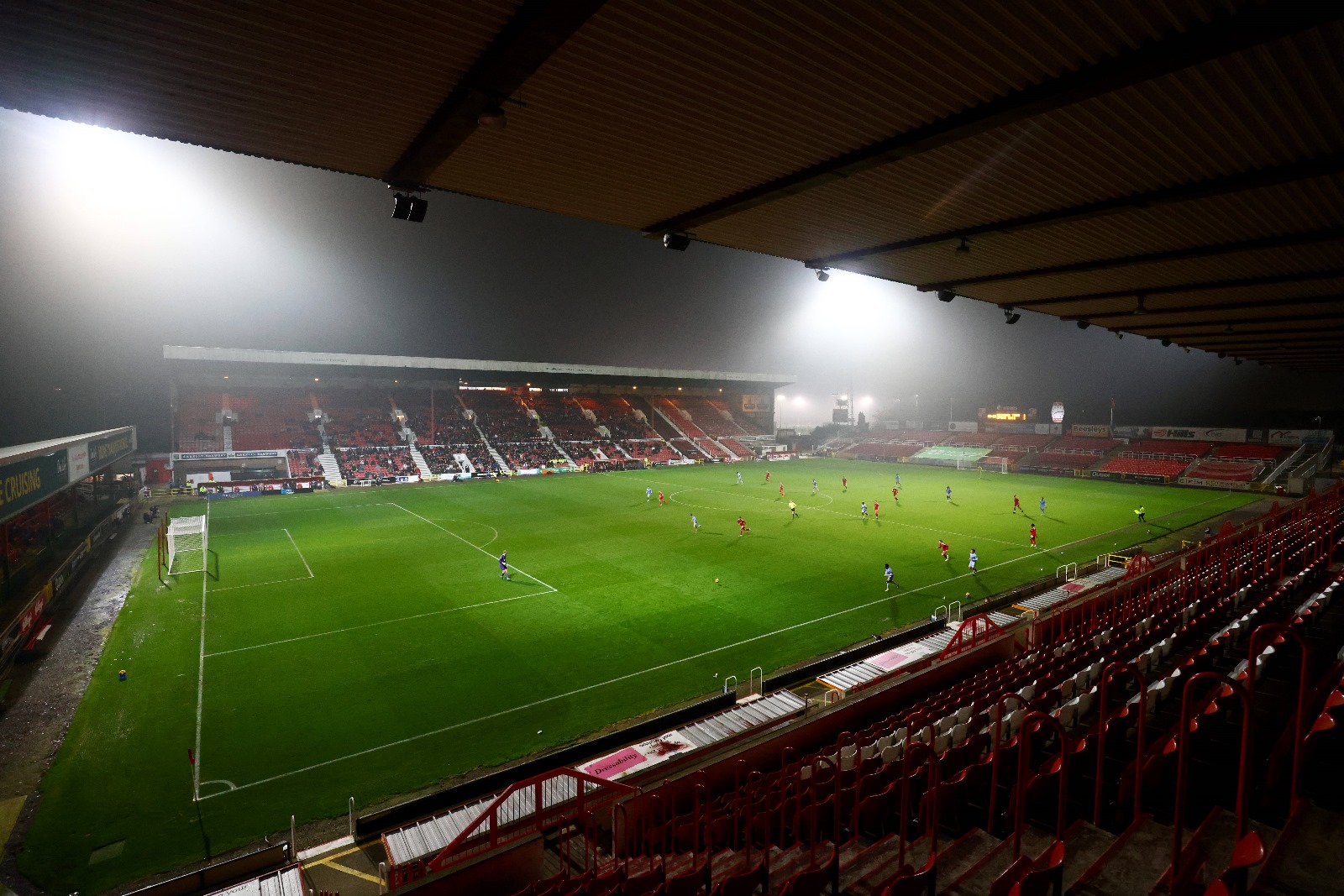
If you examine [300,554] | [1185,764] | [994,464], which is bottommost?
[300,554]

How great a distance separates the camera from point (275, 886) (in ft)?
24.8

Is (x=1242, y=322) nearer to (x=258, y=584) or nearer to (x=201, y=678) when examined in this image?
(x=201, y=678)

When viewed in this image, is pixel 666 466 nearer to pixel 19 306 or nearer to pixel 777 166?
pixel 19 306

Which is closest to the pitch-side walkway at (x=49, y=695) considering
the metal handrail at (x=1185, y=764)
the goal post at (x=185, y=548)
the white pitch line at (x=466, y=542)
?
the goal post at (x=185, y=548)

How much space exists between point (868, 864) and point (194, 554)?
95.7 feet

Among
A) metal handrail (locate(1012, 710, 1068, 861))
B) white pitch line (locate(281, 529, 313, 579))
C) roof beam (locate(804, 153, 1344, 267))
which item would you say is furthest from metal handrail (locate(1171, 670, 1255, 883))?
white pitch line (locate(281, 529, 313, 579))

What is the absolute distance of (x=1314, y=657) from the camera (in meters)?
7.50

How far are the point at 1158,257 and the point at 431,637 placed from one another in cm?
1897

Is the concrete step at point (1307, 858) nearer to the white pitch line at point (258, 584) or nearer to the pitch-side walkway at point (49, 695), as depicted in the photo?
the pitch-side walkway at point (49, 695)

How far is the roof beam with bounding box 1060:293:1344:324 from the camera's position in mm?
15836

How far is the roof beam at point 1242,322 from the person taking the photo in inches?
707

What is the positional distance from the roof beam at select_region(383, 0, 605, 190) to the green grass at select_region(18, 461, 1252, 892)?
9653mm

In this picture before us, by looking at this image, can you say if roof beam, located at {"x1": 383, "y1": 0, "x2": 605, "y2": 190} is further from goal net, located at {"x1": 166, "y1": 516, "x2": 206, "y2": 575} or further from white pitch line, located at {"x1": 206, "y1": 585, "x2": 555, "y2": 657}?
goal net, located at {"x1": 166, "y1": 516, "x2": 206, "y2": 575}

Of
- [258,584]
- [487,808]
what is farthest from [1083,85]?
[258,584]
